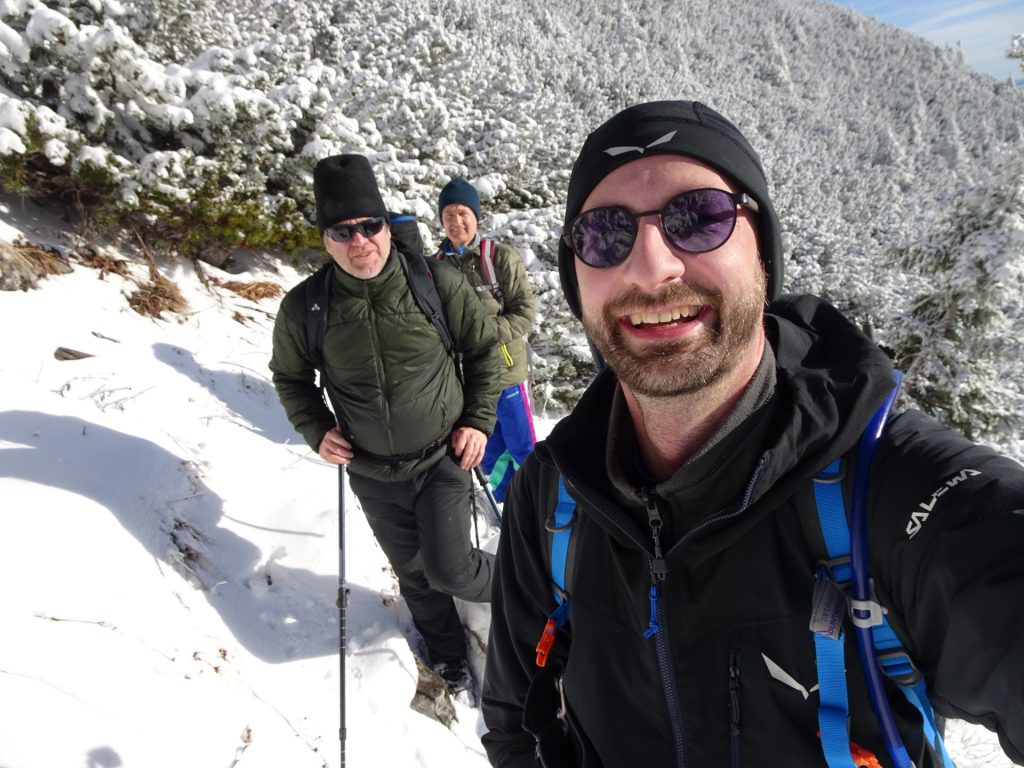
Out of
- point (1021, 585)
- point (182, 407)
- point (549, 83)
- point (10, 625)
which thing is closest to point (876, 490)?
point (1021, 585)

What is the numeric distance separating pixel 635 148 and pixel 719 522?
0.93 meters

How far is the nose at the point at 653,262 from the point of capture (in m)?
1.32

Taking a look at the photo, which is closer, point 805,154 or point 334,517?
point 334,517

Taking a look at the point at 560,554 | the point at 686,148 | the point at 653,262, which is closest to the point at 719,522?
the point at 560,554

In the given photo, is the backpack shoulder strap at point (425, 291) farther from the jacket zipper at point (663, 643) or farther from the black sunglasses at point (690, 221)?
the jacket zipper at point (663, 643)

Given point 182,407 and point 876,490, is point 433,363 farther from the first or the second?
point 182,407

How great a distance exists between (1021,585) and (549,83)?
54.5 metres

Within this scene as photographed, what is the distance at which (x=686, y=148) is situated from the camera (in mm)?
1368

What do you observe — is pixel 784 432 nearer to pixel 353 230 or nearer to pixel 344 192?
pixel 353 230

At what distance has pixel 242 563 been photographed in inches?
145

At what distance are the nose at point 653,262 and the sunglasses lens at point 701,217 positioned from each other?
0.03m

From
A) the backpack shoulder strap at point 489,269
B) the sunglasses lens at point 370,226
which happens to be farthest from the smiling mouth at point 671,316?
the backpack shoulder strap at point 489,269

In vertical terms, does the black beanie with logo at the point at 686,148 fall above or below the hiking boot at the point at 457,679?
above

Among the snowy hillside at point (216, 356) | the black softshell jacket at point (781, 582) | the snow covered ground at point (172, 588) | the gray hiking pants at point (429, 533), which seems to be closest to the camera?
the black softshell jacket at point (781, 582)
